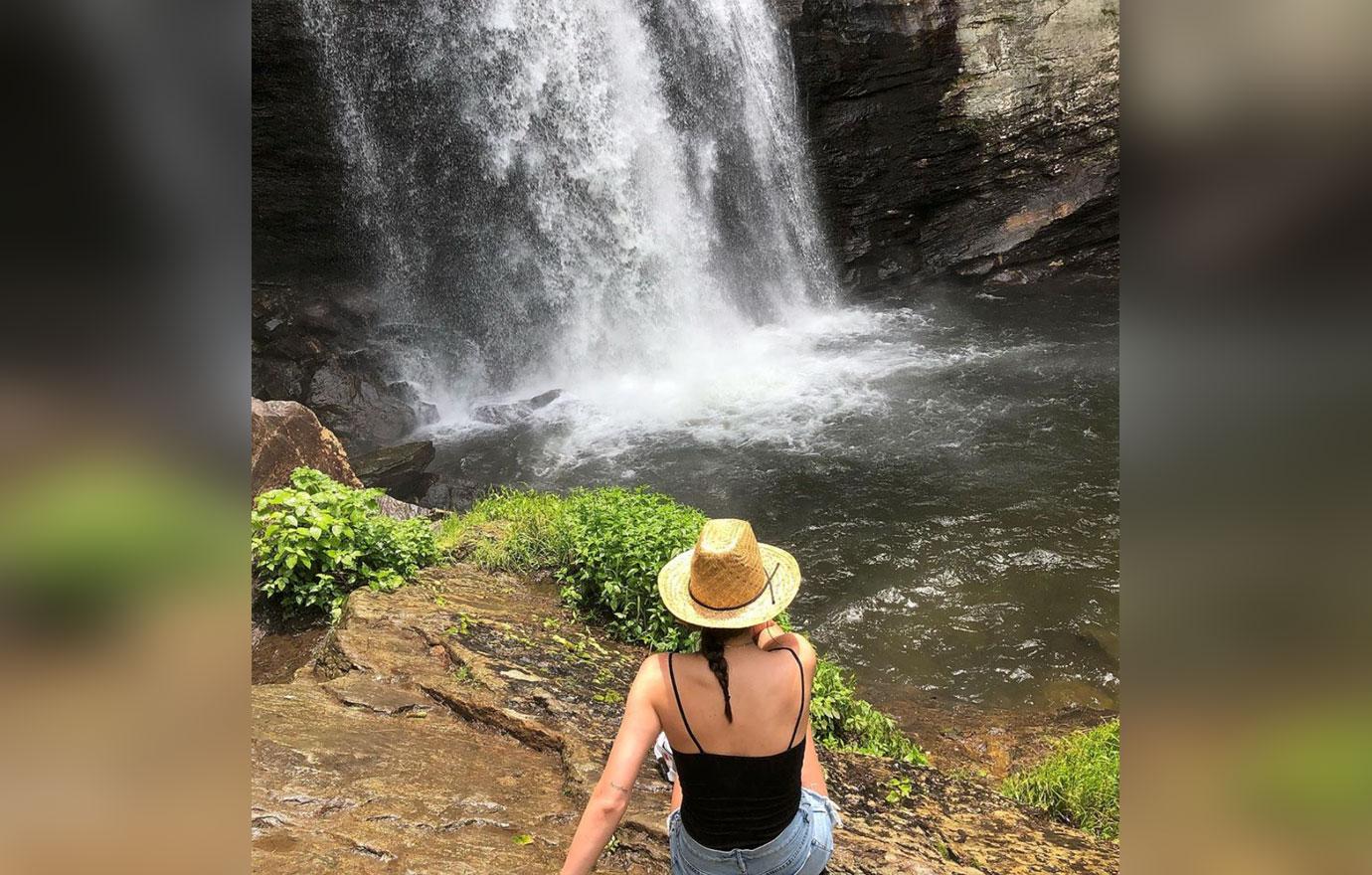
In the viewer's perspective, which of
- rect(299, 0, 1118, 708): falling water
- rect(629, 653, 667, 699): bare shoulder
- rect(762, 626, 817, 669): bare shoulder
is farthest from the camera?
rect(299, 0, 1118, 708): falling water

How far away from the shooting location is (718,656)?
2.59 m

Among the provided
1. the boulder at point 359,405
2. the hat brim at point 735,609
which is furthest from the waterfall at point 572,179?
the hat brim at point 735,609

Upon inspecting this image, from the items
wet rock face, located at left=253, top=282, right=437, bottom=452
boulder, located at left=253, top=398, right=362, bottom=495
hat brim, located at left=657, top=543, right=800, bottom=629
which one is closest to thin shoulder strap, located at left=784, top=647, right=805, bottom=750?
hat brim, located at left=657, top=543, right=800, bottom=629

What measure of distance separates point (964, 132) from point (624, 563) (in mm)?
13740

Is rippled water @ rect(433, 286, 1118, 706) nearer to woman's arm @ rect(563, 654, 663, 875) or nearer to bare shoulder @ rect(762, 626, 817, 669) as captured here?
bare shoulder @ rect(762, 626, 817, 669)

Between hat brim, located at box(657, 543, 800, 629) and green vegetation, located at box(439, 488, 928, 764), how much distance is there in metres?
2.52

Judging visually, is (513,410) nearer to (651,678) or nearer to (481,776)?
(481,776)

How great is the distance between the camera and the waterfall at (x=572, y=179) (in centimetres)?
1546

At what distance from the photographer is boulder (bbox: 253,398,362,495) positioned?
7.81 metres

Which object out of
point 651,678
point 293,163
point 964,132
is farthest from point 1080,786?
point 293,163

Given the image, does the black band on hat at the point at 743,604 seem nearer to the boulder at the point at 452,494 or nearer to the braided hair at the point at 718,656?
the braided hair at the point at 718,656

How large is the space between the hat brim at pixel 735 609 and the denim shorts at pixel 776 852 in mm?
610
